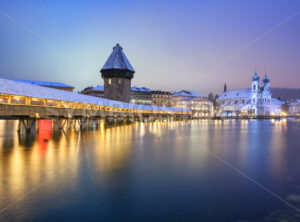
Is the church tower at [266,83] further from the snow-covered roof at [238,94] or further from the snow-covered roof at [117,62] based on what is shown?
the snow-covered roof at [117,62]

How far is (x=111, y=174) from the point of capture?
28.5 ft

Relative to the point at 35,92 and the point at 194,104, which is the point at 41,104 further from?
the point at 194,104

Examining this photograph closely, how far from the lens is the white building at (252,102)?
462 feet

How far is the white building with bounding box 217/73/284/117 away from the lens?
5546 inches

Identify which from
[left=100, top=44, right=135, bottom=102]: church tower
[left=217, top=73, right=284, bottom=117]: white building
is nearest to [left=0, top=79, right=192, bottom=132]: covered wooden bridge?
[left=100, top=44, right=135, bottom=102]: church tower

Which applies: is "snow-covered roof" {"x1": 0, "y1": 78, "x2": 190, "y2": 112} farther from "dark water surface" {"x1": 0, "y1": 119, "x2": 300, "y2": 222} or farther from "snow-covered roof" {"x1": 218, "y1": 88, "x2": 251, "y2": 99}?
"snow-covered roof" {"x1": 218, "y1": 88, "x2": 251, "y2": 99}

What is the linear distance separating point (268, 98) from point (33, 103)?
156 m

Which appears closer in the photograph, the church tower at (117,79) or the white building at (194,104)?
the church tower at (117,79)

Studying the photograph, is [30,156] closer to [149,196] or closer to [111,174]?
[111,174]

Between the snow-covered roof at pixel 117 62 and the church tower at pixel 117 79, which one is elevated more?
the snow-covered roof at pixel 117 62

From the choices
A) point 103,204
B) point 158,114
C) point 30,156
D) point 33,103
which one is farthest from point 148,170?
point 158,114

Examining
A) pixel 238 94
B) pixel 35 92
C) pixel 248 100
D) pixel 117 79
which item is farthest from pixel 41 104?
pixel 238 94

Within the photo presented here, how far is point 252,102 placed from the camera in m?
142

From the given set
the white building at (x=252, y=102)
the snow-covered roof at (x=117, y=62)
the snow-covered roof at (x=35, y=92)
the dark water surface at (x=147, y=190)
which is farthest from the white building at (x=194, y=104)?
the dark water surface at (x=147, y=190)
